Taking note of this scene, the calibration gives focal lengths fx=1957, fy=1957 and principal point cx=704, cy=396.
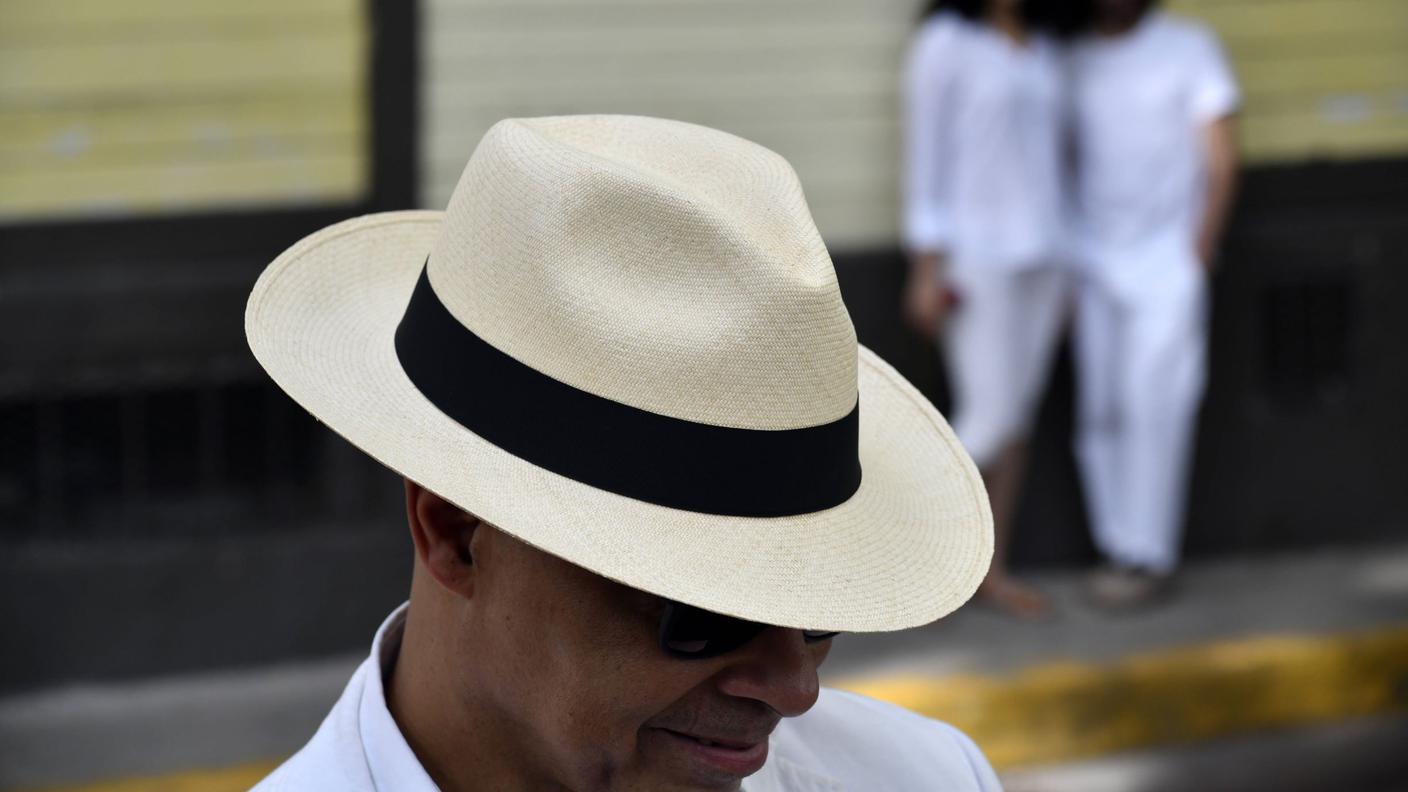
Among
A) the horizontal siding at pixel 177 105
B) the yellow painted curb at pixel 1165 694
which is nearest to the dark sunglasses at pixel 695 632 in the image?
the yellow painted curb at pixel 1165 694

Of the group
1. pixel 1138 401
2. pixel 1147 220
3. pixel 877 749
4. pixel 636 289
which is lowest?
pixel 1138 401

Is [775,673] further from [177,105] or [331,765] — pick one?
[177,105]

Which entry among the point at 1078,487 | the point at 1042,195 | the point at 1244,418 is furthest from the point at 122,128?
the point at 1244,418

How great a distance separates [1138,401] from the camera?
20.2 ft

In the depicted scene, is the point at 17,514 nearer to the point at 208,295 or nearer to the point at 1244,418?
the point at 208,295

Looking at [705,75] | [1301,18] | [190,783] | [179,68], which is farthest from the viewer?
[1301,18]

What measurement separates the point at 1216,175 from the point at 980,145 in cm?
85

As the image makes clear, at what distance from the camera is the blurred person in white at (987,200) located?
18.8 feet

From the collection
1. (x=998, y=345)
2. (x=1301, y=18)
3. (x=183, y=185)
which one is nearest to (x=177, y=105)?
(x=183, y=185)

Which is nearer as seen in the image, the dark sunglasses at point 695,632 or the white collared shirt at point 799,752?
the dark sunglasses at point 695,632

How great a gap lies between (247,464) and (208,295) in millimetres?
513

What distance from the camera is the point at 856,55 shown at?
6137mm

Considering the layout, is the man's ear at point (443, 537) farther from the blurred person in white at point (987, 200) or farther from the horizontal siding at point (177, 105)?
the blurred person in white at point (987, 200)

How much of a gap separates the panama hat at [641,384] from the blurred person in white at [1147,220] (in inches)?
170
